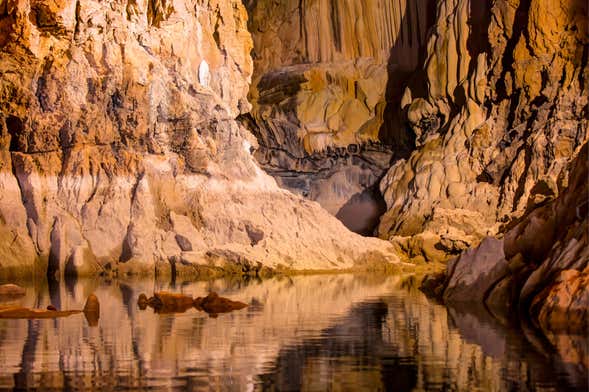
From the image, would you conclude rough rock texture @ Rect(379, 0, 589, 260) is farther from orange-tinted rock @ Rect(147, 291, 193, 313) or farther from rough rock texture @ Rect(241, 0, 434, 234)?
orange-tinted rock @ Rect(147, 291, 193, 313)

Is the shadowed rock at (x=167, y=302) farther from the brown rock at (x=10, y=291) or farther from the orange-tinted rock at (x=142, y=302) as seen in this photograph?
the brown rock at (x=10, y=291)

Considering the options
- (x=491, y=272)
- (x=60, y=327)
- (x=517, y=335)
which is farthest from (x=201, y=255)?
(x=517, y=335)

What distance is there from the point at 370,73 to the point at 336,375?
56.0m

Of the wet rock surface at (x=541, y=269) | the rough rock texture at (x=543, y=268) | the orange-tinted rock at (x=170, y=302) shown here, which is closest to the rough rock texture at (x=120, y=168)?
the orange-tinted rock at (x=170, y=302)

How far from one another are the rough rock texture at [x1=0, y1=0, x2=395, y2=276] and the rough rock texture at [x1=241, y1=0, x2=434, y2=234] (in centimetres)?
1827

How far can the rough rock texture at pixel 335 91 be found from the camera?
67.7 metres

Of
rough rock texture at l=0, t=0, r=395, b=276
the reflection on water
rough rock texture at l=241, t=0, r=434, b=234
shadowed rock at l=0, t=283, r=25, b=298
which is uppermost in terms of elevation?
rough rock texture at l=241, t=0, r=434, b=234

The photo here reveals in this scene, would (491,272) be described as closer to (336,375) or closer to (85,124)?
(336,375)

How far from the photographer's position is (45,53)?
44.6m

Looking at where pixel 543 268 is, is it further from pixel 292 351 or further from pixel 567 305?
pixel 292 351

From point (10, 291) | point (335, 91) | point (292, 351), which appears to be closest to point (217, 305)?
point (10, 291)

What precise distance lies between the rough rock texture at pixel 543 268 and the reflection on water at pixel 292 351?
0.91 m

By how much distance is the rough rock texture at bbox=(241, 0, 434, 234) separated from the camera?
222 ft

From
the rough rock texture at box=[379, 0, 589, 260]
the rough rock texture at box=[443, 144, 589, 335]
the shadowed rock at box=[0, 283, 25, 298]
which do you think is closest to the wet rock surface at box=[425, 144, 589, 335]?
the rough rock texture at box=[443, 144, 589, 335]
